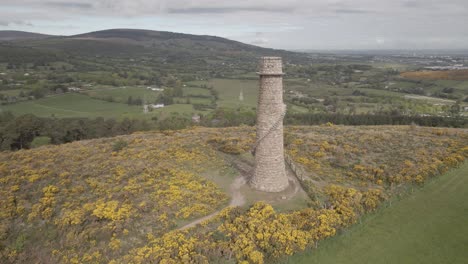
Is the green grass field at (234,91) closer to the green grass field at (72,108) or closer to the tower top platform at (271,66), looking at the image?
the green grass field at (72,108)

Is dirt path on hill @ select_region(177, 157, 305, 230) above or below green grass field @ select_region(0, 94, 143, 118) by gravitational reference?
above

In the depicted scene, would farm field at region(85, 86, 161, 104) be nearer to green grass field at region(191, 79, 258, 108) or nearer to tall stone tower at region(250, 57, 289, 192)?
green grass field at region(191, 79, 258, 108)

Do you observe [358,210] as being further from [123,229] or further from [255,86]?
[255,86]

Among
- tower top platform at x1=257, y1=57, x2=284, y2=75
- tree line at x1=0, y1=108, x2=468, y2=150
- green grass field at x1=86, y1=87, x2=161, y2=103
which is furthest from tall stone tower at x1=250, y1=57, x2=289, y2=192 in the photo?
green grass field at x1=86, y1=87, x2=161, y2=103

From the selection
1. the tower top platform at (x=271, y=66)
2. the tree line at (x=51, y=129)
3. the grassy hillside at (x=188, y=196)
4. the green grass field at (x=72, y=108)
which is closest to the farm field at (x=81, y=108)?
the green grass field at (x=72, y=108)

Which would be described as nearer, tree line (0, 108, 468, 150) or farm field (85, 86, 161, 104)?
tree line (0, 108, 468, 150)

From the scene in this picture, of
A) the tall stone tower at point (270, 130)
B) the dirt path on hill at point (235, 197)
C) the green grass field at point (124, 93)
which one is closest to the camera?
the dirt path on hill at point (235, 197)
